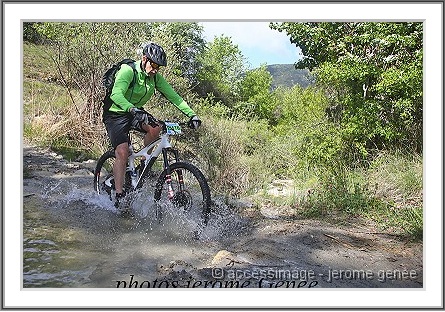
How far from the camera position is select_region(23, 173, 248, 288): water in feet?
11.9

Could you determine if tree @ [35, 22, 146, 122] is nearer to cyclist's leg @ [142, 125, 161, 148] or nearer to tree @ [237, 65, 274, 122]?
cyclist's leg @ [142, 125, 161, 148]

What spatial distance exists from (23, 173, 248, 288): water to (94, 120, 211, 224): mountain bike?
0.41 feet

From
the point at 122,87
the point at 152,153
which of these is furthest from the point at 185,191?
the point at 122,87

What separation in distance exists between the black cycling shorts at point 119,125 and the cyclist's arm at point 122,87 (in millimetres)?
348

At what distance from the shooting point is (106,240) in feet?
14.6

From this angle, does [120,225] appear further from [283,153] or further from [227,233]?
[283,153]

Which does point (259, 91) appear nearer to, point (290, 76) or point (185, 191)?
point (290, 76)

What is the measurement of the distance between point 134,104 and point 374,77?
605 centimetres

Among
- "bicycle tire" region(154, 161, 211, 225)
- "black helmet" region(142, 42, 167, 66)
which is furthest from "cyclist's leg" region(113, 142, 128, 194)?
"black helmet" region(142, 42, 167, 66)
